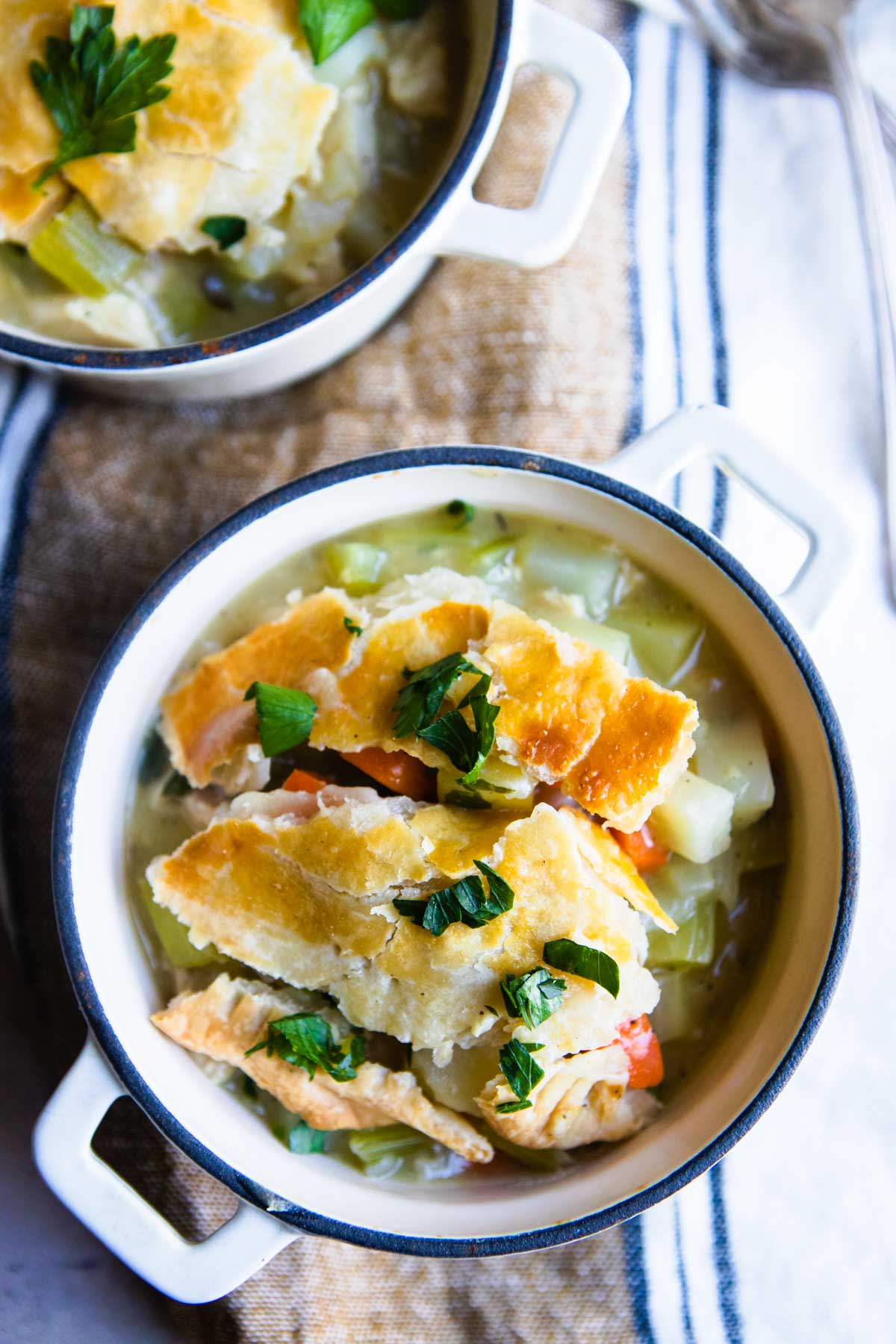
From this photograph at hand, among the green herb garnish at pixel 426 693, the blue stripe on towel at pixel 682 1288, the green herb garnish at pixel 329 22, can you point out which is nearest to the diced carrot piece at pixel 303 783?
the green herb garnish at pixel 426 693

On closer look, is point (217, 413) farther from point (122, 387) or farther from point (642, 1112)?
point (642, 1112)

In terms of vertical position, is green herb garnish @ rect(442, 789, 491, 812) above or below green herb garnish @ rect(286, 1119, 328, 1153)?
above

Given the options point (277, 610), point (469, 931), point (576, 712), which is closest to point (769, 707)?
point (576, 712)

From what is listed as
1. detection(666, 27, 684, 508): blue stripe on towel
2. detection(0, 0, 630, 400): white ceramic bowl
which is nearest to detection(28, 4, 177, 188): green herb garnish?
detection(0, 0, 630, 400): white ceramic bowl

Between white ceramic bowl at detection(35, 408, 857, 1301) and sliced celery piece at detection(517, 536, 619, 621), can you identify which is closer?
white ceramic bowl at detection(35, 408, 857, 1301)

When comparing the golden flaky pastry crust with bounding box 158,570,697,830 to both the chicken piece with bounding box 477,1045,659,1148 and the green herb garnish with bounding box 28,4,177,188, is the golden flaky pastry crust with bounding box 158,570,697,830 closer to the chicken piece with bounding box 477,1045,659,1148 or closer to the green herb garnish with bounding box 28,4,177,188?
the chicken piece with bounding box 477,1045,659,1148

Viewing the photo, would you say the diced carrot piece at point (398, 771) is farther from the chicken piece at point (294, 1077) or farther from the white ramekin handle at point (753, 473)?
the white ramekin handle at point (753, 473)
